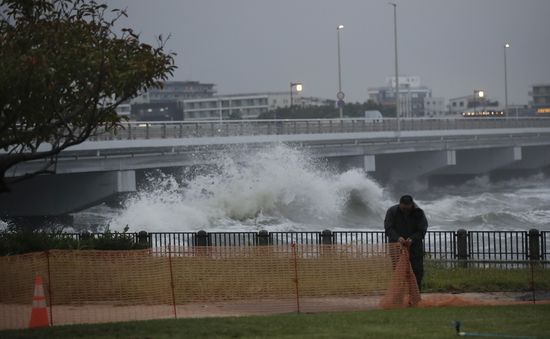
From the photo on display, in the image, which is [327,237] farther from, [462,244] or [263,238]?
[462,244]

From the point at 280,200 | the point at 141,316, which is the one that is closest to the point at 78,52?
the point at 141,316

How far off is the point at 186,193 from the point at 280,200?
16.5 feet

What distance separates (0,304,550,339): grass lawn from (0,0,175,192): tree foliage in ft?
9.45

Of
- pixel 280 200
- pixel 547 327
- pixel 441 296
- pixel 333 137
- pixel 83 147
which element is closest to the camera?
pixel 547 327

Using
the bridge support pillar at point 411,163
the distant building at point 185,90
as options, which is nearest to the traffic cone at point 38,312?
the bridge support pillar at point 411,163

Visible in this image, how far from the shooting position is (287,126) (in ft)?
195

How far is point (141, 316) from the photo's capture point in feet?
53.1

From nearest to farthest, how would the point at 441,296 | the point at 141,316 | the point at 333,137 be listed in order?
the point at 141,316 → the point at 441,296 → the point at 333,137

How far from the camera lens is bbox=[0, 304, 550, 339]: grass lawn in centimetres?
1292

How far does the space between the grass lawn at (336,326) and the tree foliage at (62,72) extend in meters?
2.88

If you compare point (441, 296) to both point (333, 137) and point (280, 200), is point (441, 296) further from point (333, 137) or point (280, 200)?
point (333, 137)

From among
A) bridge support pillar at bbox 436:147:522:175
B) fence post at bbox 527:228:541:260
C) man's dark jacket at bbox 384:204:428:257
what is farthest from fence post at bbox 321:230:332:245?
bridge support pillar at bbox 436:147:522:175

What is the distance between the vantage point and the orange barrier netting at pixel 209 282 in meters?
16.6

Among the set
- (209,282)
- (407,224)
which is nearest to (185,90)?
(209,282)
